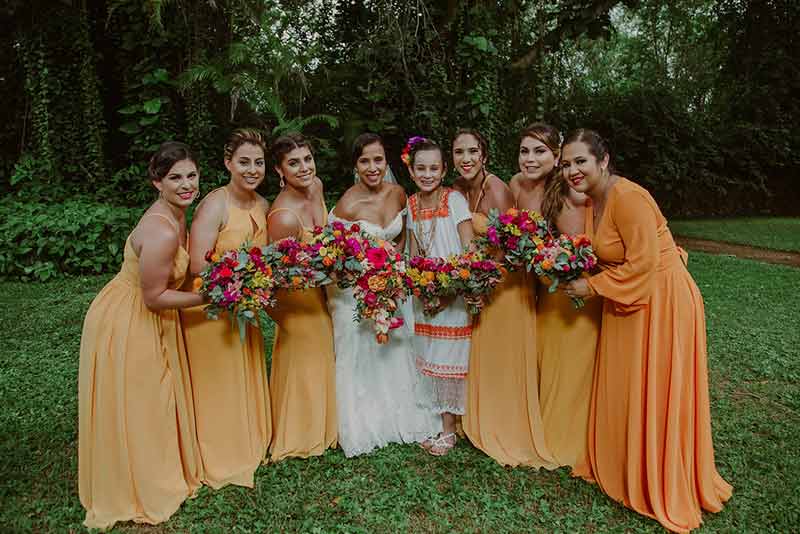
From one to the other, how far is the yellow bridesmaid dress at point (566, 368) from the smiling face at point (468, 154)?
109 cm

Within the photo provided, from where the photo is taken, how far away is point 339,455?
4473 mm

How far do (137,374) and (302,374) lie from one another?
124cm

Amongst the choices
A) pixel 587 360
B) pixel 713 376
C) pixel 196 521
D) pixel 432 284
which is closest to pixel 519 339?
pixel 587 360

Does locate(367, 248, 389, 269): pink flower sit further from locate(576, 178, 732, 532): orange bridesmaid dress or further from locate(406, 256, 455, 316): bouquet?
locate(576, 178, 732, 532): orange bridesmaid dress

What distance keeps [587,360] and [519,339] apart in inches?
20.6

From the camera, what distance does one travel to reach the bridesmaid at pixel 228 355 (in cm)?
406

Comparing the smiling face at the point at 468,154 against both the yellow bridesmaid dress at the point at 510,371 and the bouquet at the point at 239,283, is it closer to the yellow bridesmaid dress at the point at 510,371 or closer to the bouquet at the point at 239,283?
the yellow bridesmaid dress at the point at 510,371

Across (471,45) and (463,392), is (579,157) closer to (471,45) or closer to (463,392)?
(463,392)

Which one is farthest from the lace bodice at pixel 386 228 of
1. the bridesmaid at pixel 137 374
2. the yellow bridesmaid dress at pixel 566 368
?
the bridesmaid at pixel 137 374

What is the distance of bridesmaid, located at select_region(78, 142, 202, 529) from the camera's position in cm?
359

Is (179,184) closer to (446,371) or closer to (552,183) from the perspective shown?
(446,371)

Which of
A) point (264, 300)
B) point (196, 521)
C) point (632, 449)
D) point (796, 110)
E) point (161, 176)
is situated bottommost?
point (196, 521)

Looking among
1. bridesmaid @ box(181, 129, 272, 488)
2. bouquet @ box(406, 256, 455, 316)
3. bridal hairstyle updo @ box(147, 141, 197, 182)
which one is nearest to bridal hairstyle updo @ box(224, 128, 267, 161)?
bridesmaid @ box(181, 129, 272, 488)

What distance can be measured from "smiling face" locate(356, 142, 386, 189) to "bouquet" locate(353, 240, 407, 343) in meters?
0.68
